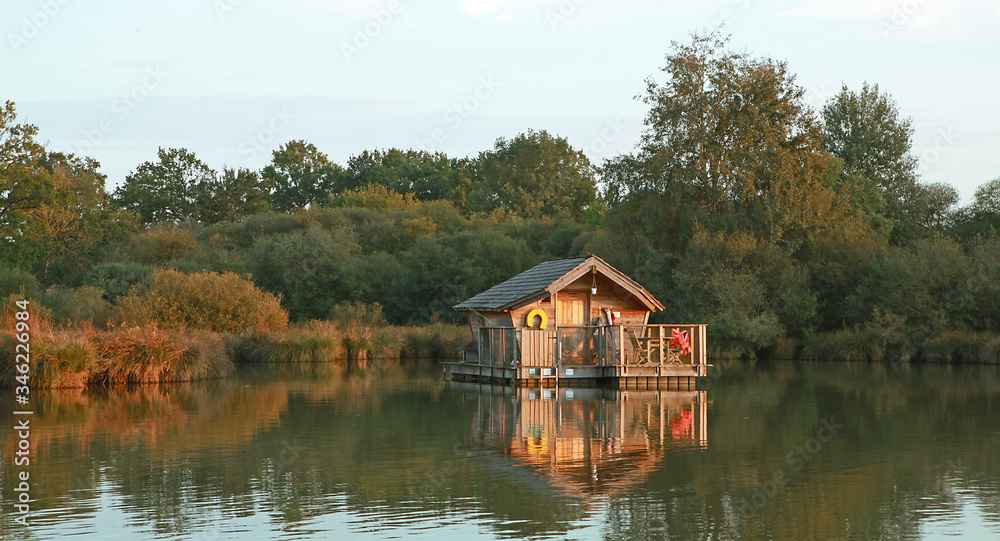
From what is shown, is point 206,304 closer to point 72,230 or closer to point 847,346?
point 72,230

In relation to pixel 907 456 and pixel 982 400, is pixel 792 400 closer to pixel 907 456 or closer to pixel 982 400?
pixel 982 400

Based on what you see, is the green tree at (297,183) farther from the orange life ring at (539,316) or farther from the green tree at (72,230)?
the orange life ring at (539,316)

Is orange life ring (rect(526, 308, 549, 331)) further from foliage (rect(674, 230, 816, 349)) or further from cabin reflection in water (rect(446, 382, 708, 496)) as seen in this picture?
foliage (rect(674, 230, 816, 349))

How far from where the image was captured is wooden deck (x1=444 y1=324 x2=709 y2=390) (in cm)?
2827

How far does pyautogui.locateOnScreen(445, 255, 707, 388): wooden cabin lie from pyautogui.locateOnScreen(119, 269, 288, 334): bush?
50.7 feet

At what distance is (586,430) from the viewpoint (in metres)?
18.4

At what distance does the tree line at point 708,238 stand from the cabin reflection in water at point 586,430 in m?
Result: 18.9

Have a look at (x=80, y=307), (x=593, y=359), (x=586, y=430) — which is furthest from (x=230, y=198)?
(x=586, y=430)

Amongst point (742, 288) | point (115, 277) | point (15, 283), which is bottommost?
point (742, 288)

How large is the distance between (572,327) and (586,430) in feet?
36.0

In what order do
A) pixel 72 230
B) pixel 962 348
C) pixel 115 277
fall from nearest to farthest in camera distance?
pixel 962 348
pixel 115 277
pixel 72 230

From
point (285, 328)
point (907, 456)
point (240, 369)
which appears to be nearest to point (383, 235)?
point (285, 328)

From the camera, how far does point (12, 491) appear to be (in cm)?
1260

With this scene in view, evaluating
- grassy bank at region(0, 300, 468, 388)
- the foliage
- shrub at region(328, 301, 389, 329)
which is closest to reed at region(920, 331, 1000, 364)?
the foliage
